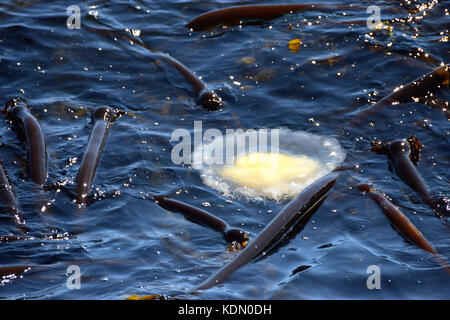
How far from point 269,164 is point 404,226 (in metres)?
1.79

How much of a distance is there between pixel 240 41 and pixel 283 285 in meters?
5.26

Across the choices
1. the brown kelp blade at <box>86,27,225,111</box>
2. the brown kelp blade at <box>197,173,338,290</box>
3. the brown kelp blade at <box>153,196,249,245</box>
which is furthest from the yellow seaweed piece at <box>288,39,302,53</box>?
the brown kelp blade at <box>153,196,249,245</box>

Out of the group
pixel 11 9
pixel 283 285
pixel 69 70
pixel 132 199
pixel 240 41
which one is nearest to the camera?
pixel 283 285

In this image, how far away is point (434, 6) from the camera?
10.2 metres

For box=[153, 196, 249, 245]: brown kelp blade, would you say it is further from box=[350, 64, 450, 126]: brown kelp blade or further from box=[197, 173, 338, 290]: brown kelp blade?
box=[350, 64, 450, 126]: brown kelp blade

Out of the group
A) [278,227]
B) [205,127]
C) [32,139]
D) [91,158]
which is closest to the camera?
[278,227]

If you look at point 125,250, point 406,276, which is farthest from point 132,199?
point 406,276

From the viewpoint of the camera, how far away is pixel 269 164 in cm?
711

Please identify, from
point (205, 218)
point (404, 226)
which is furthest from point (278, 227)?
point (404, 226)

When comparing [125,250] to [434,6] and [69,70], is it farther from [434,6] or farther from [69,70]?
[434,6]

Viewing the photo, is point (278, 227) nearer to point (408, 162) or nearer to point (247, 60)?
point (408, 162)

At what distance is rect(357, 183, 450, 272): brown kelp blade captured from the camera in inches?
219

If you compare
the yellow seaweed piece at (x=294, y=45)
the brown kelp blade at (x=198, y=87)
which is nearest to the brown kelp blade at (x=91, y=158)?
the brown kelp blade at (x=198, y=87)
